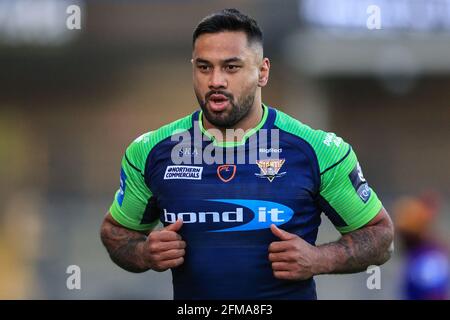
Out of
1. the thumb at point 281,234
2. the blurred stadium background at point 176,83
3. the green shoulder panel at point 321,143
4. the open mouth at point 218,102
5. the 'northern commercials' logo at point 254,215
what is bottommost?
the thumb at point 281,234

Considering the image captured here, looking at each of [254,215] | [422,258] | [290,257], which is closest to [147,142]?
[254,215]

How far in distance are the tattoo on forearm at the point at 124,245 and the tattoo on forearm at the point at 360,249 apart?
1.02 m

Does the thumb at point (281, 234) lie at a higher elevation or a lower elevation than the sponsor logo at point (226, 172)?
lower

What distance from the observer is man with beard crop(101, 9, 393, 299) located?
4.99 metres

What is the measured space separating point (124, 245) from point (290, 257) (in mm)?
1008

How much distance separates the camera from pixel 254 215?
5039 mm

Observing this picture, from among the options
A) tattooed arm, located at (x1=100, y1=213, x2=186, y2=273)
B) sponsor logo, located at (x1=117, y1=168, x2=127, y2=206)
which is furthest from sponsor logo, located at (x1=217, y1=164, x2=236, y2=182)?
sponsor logo, located at (x1=117, y1=168, x2=127, y2=206)

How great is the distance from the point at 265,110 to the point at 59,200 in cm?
1363

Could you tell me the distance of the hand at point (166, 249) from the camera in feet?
16.3

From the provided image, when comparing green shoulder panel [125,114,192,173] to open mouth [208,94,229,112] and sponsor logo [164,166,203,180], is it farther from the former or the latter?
open mouth [208,94,229,112]

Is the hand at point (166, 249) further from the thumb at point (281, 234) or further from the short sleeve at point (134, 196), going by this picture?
the thumb at point (281, 234)

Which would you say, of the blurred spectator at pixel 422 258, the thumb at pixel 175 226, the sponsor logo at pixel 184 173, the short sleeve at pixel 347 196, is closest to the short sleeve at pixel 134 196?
the sponsor logo at pixel 184 173

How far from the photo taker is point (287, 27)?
22.0 m

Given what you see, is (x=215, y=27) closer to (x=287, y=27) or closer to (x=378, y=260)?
(x=378, y=260)
